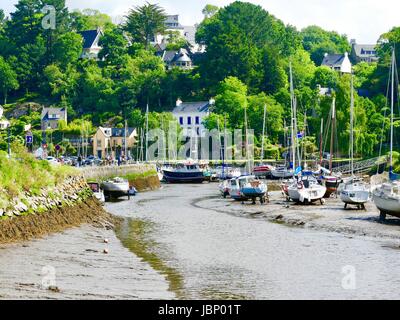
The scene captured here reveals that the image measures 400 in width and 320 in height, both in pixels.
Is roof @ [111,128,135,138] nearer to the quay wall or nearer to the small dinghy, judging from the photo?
the quay wall

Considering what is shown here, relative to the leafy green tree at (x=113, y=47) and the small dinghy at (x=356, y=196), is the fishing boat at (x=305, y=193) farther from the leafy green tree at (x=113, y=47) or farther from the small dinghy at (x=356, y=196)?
the leafy green tree at (x=113, y=47)

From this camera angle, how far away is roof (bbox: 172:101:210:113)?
15300 cm

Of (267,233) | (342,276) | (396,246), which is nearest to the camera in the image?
(342,276)

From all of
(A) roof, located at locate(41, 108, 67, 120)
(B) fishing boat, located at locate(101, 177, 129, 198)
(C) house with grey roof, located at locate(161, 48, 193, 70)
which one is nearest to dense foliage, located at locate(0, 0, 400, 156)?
(A) roof, located at locate(41, 108, 67, 120)

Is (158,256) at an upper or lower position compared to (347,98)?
lower

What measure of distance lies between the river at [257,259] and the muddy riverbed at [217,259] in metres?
0.04

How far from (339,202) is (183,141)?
8190 centimetres

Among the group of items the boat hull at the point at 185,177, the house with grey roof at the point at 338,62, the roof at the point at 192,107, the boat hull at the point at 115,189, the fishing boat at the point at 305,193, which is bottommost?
the boat hull at the point at 185,177

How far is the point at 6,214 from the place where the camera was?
36000 millimetres

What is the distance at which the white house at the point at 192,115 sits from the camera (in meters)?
151

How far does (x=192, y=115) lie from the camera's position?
154 m

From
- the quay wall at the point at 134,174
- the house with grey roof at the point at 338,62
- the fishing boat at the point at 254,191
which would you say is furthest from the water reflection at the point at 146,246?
the house with grey roof at the point at 338,62
